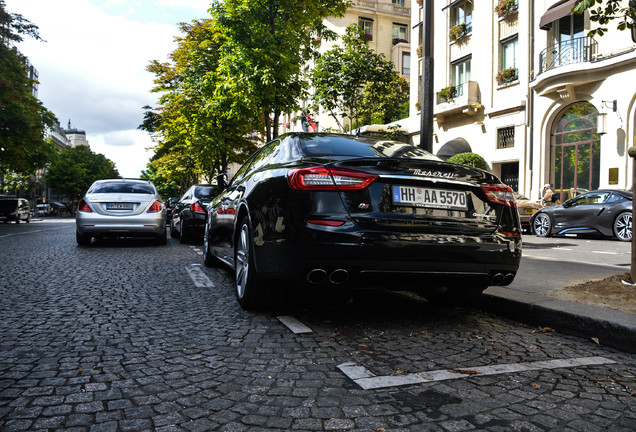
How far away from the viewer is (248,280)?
4215mm

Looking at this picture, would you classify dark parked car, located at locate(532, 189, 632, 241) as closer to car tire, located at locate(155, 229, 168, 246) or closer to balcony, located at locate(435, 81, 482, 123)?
balcony, located at locate(435, 81, 482, 123)

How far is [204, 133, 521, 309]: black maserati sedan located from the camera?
11.4 ft

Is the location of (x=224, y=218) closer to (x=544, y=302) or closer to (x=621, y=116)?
(x=544, y=302)

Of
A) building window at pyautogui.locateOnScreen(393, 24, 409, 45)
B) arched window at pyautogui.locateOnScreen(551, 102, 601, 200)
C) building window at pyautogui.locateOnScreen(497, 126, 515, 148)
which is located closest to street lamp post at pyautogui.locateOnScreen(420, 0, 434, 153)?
arched window at pyautogui.locateOnScreen(551, 102, 601, 200)

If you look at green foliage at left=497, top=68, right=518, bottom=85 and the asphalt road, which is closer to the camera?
the asphalt road

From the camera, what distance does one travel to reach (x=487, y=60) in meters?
23.7

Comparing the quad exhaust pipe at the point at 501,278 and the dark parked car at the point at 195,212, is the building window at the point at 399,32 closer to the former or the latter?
the dark parked car at the point at 195,212

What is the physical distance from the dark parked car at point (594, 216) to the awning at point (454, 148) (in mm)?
10055

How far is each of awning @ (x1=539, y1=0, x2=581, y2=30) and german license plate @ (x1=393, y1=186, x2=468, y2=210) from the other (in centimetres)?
1802

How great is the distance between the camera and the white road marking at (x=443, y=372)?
8.70ft

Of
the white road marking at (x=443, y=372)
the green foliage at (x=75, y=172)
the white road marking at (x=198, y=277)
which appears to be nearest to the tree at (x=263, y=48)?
the white road marking at (x=198, y=277)

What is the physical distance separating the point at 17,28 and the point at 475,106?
21784 mm

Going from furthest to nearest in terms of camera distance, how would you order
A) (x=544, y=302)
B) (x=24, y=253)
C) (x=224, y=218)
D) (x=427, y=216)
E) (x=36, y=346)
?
1. (x=24, y=253)
2. (x=224, y=218)
3. (x=544, y=302)
4. (x=427, y=216)
5. (x=36, y=346)

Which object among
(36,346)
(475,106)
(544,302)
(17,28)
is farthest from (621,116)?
(17,28)
